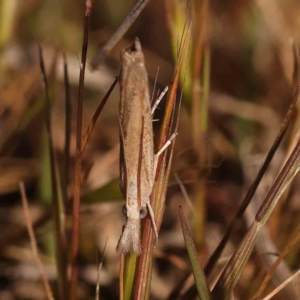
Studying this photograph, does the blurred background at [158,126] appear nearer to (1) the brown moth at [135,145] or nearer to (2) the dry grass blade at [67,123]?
(2) the dry grass blade at [67,123]

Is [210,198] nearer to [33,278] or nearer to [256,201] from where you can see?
[256,201]

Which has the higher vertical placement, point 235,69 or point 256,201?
point 235,69

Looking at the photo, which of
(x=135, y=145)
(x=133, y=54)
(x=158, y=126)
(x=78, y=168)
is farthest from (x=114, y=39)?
(x=158, y=126)

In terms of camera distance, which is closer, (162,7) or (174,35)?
(174,35)

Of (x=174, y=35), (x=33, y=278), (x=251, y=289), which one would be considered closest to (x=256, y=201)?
(x=251, y=289)

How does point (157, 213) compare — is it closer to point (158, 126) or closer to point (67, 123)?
point (67, 123)

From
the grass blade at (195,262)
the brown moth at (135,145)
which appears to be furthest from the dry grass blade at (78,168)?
the grass blade at (195,262)

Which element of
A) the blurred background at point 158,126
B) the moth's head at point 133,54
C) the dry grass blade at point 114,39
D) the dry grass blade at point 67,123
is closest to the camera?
the dry grass blade at point 114,39
